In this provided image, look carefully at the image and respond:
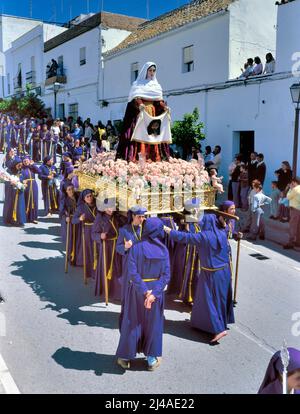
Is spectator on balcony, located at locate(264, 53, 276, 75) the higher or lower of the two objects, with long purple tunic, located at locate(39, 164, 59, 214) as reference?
higher

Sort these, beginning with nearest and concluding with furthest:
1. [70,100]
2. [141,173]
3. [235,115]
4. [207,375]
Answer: [207,375] → [141,173] → [235,115] → [70,100]

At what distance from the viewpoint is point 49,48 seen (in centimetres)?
3075

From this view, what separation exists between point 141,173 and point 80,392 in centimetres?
326

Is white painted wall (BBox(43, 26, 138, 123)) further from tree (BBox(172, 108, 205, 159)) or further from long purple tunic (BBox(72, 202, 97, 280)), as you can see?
long purple tunic (BBox(72, 202, 97, 280))

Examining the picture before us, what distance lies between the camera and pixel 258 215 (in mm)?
10555

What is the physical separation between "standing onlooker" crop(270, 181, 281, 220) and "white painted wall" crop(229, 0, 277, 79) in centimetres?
635

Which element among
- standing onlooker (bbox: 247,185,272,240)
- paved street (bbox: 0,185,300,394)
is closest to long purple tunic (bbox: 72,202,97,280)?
paved street (bbox: 0,185,300,394)

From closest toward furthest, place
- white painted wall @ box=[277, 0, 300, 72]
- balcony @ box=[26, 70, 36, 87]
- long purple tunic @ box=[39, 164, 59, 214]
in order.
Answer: long purple tunic @ box=[39, 164, 59, 214]
white painted wall @ box=[277, 0, 300, 72]
balcony @ box=[26, 70, 36, 87]

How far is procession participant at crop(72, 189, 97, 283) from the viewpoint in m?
7.48

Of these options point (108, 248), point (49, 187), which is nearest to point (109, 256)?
point (108, 248)

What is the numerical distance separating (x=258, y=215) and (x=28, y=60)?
28.0 meters

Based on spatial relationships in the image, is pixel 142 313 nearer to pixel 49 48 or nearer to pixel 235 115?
pixel 235 115

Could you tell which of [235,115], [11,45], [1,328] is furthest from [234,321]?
[11,45]

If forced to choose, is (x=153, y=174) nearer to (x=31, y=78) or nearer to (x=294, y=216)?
(x=294, y=216)
